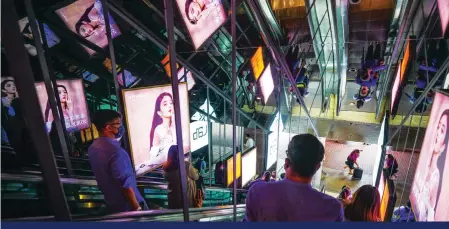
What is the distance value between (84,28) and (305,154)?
5.89 metres

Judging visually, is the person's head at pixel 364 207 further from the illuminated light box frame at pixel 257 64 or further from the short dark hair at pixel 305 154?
the illuminated light box frame at pixel 257 64

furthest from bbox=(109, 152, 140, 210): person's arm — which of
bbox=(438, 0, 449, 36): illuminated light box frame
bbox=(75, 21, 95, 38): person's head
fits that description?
bbox=(75, 21, 95, 38): person's head

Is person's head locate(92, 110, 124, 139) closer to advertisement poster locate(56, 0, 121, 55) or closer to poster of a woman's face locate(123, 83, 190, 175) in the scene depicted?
poster of a woman's face locate(123, 83, 190, 175)

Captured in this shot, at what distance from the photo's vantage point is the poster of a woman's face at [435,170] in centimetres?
164

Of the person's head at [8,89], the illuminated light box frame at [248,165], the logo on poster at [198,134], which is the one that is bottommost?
the illuminated light box frame at [248,165]

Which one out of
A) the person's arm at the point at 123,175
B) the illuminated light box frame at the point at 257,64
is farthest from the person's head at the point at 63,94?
the illuminated light box frame at the point at 257,64

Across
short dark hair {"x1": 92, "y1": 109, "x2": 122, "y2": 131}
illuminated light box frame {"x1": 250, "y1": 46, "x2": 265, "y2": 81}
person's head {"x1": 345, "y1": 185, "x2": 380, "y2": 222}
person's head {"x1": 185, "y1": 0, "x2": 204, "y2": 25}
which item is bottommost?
person's head {"x1": 345, "y1": 185, "x2": 380, "y2": 222}

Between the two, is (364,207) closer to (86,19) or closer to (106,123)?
(106,123)

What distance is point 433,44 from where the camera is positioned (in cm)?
562

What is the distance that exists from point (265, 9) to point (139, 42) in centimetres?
353

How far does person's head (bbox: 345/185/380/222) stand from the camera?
251 centimetres

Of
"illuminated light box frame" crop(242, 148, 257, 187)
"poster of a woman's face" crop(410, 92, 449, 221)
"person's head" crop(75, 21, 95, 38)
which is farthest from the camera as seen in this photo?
"illuminated light box frame" crop(242, 148, 257, 187)

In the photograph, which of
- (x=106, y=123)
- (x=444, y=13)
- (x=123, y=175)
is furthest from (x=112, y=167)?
(x=444, y=13)

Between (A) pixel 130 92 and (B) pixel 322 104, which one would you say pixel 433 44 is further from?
(A) pixel 130 92
